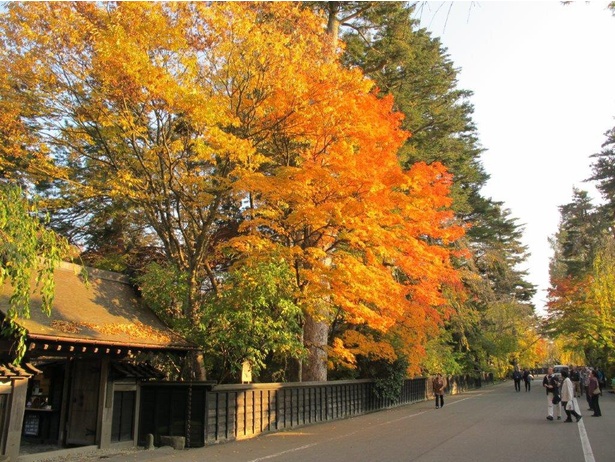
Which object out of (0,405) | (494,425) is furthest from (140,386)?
(494,425)

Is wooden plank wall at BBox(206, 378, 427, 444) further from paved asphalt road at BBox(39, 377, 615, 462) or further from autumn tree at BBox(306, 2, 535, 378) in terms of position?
autumn tree at BBox(306, 2, 535, 378)

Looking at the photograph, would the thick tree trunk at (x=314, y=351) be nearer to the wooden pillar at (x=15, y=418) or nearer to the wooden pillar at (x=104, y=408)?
the wooden pillar at (x=104, y=408)

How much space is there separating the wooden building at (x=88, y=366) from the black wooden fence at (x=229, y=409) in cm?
56

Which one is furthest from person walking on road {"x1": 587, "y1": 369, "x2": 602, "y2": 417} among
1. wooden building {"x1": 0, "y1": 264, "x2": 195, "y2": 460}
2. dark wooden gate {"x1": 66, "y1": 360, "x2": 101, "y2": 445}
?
dark wooden gate {"x1": 66, "y1": 360, "x2": 101, "y2": 445}

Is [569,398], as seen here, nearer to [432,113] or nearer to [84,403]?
[84,403]

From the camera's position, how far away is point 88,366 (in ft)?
39.4

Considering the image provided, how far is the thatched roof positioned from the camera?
32.9ft

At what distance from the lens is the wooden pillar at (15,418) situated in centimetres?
919

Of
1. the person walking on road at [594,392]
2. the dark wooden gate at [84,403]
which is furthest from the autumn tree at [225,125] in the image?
the person walking on road at [594,392]

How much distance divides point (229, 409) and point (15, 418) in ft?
17.8

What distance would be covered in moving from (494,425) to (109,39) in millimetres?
15371

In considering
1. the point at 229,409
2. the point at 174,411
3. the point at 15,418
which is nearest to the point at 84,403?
the point at 174,411

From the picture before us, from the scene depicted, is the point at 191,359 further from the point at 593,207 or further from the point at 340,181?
the point at 593,207

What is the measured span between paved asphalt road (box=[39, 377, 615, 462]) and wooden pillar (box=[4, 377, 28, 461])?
1.99 m
